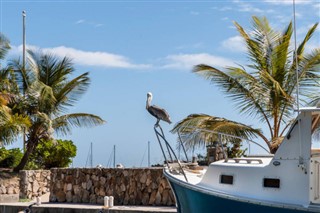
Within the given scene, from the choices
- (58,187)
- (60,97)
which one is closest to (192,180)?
(58,187)

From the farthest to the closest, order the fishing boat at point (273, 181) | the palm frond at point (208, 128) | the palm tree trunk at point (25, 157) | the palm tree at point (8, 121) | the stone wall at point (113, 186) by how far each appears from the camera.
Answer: the palm tree trunk at point (25, 157) < the palm tree at point (8, 121) < the stone wall at point (113, 186) < the palm frond at point (208, 128) < the fishing boat at point (273, 181)

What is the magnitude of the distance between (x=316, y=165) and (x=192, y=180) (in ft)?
8.60

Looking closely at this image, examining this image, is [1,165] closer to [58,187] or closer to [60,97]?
[60,97]

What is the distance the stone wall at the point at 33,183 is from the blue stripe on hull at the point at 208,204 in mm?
11591

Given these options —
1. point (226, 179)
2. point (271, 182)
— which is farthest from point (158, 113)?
point (271, 182)

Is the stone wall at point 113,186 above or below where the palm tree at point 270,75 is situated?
below

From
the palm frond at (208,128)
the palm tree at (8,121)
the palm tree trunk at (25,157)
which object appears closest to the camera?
the palm frond at (208,128)

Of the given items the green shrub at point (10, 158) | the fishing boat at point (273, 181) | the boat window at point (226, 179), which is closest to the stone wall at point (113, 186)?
the green shrub at point (10, 158)

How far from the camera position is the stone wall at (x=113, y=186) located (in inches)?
723

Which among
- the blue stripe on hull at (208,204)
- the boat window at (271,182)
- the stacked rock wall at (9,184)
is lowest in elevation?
the stacked rock wall at (9,184)

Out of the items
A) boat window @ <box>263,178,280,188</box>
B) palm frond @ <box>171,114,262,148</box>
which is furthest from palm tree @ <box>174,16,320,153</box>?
boat window @ <box>263,178,280,188</box>

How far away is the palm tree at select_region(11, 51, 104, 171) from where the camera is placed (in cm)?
2352

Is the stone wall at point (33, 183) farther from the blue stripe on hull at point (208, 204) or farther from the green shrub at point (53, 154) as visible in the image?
the blue stripe on hull at point (208, 204)

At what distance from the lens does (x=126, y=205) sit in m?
18.7
